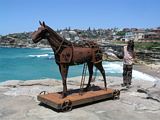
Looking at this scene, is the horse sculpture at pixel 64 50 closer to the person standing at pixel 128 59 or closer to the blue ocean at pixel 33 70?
the person standing at pixel 128 59

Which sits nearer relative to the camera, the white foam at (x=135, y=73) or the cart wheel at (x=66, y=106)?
the cart wheel at (x=66, y=106)

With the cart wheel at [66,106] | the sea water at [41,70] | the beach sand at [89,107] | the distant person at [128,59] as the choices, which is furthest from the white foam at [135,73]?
the cart wheel at [66,106]

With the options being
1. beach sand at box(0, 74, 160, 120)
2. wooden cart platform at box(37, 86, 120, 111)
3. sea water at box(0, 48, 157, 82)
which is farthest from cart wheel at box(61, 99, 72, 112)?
sea water at box(0, 48, 157, 82)

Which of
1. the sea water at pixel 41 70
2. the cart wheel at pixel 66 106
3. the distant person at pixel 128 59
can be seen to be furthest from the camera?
the sea water at pixel 41 70

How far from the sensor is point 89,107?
8.12 m

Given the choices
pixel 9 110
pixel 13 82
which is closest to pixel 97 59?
pixel 9 110

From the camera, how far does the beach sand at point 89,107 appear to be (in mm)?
7330

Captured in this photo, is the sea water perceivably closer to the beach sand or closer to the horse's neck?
the beach sand

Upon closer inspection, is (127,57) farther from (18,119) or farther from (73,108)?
Answer: (18,119)

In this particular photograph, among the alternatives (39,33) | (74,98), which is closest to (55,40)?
(39,33)

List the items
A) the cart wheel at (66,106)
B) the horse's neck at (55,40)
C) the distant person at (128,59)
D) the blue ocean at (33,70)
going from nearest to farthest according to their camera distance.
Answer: the cart wheel at (66,106) < the horse's neck at (55,40) < the distant person at (128,59) < the blue ocean at (33,70)

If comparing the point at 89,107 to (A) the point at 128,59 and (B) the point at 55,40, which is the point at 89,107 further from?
(A) the point at 128,59

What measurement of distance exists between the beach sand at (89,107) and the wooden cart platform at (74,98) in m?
0.14

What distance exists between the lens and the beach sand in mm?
7330
